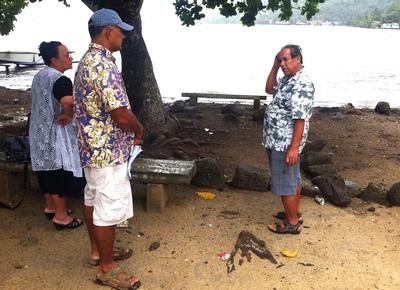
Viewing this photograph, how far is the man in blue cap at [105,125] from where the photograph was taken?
295cm

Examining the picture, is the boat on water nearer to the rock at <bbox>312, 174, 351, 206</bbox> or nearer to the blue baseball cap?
the rock at <bbox>312, 174, 351, 206</bbox>

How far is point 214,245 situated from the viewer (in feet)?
13.4

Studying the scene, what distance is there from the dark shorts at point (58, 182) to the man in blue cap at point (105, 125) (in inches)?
38.8

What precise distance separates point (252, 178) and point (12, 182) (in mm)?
2775

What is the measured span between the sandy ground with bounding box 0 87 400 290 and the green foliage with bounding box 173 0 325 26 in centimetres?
388

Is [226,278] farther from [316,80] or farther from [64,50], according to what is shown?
[316,80]

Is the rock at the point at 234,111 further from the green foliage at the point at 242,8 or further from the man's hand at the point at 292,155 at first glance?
the man's hand at the point at 292,155

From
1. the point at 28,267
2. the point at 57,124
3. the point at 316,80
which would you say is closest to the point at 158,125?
the point at 57,124

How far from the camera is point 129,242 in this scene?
4.10 metres

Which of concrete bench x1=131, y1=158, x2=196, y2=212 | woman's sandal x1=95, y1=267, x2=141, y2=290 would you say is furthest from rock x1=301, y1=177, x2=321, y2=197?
woman's sandal x1=95, y1=267, x2=141, y2=290

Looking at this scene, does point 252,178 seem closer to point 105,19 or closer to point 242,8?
point 105,19

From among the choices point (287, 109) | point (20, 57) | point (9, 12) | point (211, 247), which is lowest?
point (20, 57)

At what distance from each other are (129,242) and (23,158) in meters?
1.42

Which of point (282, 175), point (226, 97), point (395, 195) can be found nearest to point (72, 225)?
point (282, 175)
